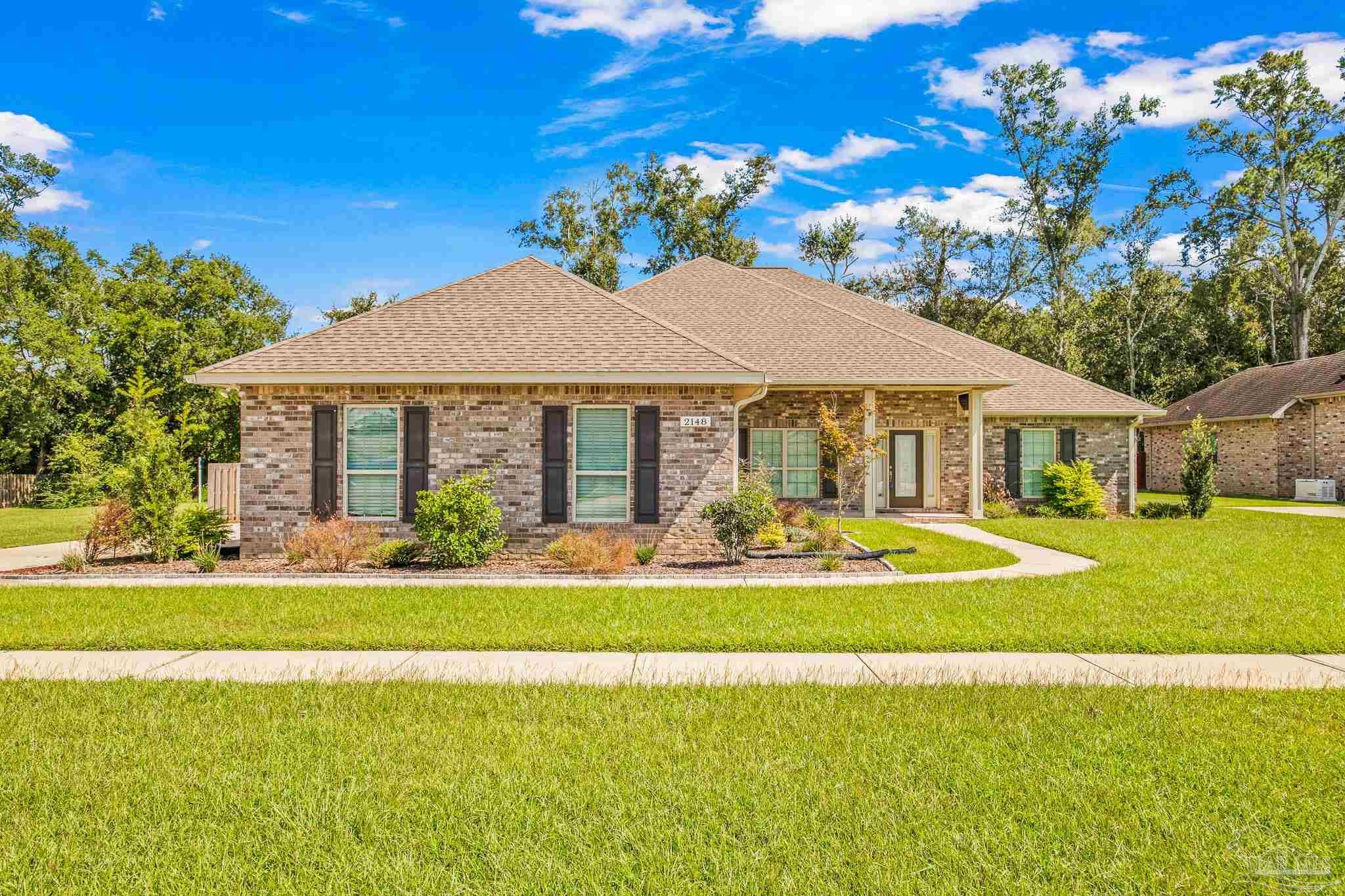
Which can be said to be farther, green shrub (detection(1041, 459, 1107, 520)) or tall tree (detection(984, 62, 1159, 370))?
tall tree (detection(984, 62, 1159, 370))

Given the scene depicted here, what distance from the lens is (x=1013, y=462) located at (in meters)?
20.2

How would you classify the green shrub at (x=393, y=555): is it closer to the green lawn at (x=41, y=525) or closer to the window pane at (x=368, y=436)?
the window pane at (x=368, y=436)

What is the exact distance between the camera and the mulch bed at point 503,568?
427 inches

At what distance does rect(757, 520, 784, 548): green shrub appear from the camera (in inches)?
523

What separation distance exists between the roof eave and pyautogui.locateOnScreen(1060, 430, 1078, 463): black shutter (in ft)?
39.7

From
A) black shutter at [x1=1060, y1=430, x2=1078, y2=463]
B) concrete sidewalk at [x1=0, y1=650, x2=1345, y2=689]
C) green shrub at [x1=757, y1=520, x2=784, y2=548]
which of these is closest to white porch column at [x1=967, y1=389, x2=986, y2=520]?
black shutter at [x1=1060, y1=430, x2=1078, y2=463]

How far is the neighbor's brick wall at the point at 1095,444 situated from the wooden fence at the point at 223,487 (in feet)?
63.9

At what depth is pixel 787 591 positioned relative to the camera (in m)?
9.67

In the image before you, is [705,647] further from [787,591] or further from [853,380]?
[853,380]

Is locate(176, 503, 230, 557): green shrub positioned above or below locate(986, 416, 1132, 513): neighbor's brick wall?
below

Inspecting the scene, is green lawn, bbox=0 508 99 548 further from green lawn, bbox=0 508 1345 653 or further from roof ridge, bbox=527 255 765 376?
roof ridge, bbox=527 255 765 376

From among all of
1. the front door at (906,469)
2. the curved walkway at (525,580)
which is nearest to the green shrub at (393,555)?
the curved walkway at (525,580)

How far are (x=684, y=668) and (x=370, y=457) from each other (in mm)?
8185

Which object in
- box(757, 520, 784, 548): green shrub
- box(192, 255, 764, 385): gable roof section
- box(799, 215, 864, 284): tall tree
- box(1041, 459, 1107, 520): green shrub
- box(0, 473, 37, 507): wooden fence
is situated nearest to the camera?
box(192, 255, 764, 385): gable roof section
